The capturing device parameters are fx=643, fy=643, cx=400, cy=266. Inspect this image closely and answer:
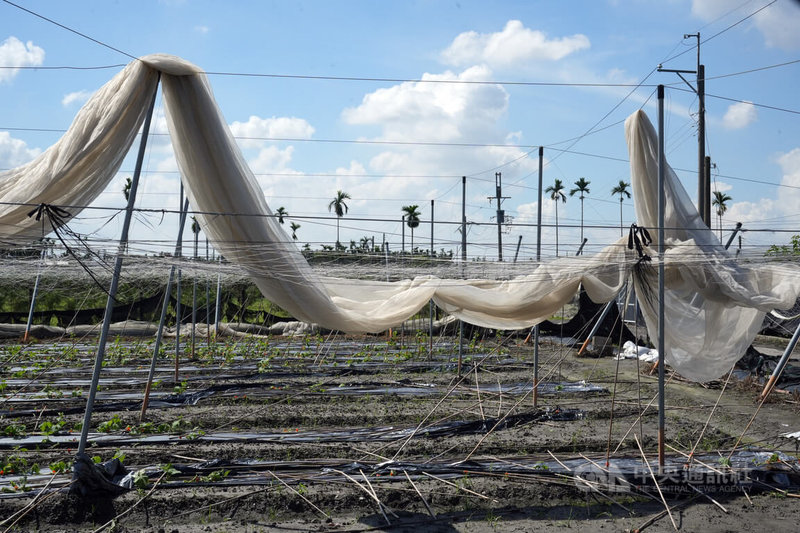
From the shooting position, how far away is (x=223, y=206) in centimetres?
549

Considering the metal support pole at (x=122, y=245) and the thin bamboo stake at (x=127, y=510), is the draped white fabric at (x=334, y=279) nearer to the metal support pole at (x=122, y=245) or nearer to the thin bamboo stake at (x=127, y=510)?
the metal support pole at (x=122, y=245)

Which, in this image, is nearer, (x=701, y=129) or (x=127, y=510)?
(x=127, y=510)

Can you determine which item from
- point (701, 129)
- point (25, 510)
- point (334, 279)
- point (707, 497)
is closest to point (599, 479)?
point (707, 497)

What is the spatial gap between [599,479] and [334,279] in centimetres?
309

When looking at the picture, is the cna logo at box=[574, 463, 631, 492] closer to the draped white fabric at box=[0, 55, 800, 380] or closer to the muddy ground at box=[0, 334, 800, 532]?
the muddy ground at box=[0, 334, 800, 532]

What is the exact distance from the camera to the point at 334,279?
626 centimetres

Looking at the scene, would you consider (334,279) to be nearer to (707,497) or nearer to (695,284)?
(695,284)

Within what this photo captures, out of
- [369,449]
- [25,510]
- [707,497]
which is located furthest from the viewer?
[369,449]

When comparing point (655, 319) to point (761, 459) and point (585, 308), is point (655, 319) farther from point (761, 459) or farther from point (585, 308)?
point (585, 308)

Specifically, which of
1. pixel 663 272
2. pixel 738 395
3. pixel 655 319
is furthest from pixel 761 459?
pixel 738 395

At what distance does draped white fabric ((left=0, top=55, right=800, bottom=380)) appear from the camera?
17.0 feet

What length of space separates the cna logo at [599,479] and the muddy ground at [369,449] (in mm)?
51

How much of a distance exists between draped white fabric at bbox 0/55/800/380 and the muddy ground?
1019 mm

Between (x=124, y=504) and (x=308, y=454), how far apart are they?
78.1 inches
